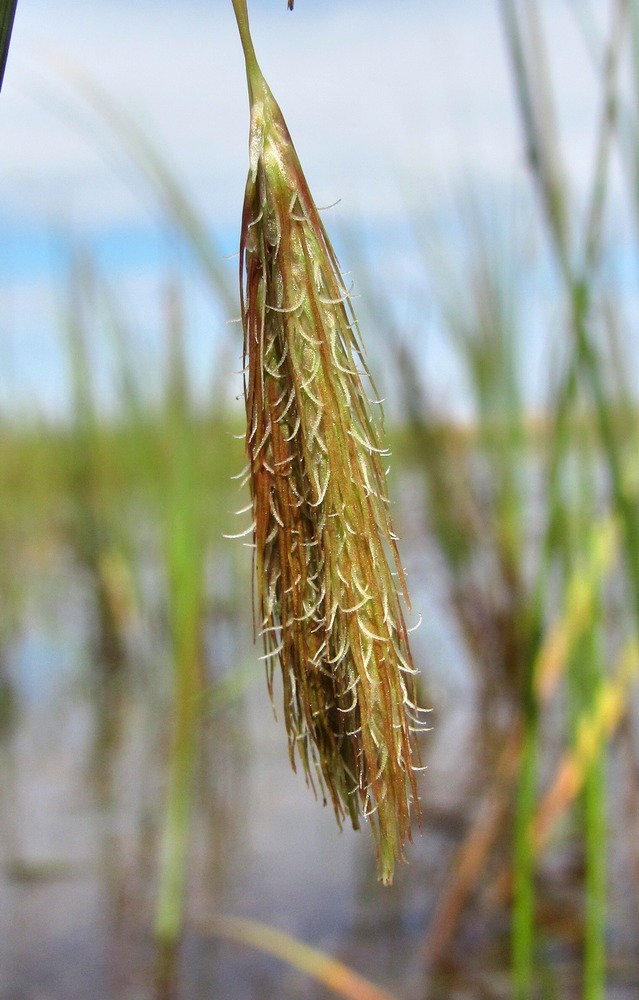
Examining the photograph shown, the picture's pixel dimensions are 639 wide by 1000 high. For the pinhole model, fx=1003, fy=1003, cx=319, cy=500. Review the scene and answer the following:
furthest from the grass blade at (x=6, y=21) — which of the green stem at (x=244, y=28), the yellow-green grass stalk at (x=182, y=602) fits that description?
the yellow-green grass stalk at (x=182, y=602)

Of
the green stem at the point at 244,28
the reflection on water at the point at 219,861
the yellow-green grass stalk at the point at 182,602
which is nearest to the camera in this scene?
the green stem at the point at 244,28

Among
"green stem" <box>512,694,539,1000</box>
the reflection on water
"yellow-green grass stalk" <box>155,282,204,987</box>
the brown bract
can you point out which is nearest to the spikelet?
the brown bract

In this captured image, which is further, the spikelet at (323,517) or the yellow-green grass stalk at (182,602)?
the yellow-green grass stalk at (182,602)

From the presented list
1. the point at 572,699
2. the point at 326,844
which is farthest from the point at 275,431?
the point at 326,844

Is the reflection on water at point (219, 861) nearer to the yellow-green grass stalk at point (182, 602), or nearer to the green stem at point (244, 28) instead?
the yellow-green grass stalk at point (182, 602)

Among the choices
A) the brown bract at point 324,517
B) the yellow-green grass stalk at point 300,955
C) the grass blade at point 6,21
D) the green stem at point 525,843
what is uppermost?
the grass blade at point 6,21

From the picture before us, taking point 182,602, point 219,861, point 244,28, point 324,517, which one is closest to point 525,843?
point 182,602

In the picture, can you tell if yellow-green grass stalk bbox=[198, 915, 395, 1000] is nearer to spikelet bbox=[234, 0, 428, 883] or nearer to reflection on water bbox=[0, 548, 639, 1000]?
reflection on water bbox=[0, 548, 639, 1000]

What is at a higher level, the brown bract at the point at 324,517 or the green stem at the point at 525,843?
the brown bract at the point at 324,517

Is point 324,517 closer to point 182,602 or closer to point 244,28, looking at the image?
point 244,28
